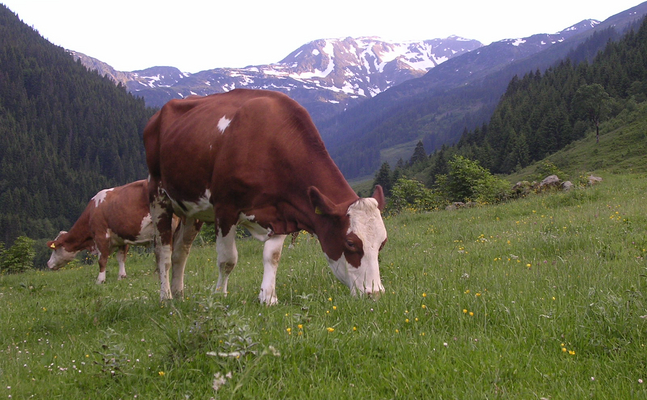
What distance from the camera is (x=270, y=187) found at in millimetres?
5613

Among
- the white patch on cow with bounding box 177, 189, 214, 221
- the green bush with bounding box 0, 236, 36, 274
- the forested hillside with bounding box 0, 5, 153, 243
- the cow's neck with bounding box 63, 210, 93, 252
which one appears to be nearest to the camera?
the white patch on cow with bounding box 177, 189, 214, 221

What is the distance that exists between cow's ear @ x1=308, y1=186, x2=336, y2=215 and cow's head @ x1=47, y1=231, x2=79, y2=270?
15912mm

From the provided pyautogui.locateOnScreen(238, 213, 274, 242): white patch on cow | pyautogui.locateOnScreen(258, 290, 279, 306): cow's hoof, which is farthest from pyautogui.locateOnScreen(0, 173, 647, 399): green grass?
pyautogui.locateOnScreen(238, 213, 274, 242): white patch on cow

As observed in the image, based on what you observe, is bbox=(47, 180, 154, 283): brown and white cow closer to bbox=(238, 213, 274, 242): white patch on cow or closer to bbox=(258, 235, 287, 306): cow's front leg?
bbox=(238, 213, 274, 242): white patch on cow

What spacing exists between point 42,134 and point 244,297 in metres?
214

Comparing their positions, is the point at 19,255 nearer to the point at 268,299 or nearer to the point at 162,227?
the point at 162,227

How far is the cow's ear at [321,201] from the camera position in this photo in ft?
17.0

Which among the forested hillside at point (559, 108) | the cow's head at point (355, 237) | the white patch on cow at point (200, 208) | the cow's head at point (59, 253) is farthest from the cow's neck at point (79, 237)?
the forested hillside at point (559, 108)

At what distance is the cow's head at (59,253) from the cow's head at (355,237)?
52.4 feet

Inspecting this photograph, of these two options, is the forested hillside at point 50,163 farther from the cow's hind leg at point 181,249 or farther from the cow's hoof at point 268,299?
the cow's hoof at point 268,299

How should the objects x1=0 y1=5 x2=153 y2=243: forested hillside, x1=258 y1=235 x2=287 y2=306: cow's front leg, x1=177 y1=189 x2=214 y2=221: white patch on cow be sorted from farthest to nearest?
x1=0 y1=5 x2=153 y2=243: forested hillside
x1=177 y1=189 x2=214 y2=221: white patch on cow
x1=258 y1=235 x2=287 y2=306: cow's front leg

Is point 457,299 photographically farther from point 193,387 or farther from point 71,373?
point 71,373

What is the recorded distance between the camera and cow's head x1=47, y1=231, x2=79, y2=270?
58.3 feet

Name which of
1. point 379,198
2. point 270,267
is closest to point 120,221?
point 270,267
